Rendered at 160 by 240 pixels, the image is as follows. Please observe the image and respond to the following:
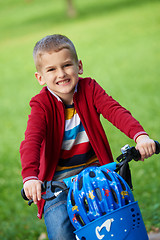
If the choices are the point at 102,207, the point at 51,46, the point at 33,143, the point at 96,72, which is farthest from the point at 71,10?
the point at 102,207

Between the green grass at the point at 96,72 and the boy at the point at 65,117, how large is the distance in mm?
1926

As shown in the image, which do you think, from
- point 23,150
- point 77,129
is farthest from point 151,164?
point 23,150

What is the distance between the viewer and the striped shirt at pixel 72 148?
3.24m

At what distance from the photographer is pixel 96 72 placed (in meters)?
16.4

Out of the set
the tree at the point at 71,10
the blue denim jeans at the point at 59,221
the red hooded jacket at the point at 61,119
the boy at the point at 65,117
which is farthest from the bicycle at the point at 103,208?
the tree at the point at 71,10

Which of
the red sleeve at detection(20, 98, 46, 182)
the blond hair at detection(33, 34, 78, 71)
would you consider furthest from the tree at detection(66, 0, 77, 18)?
the red sleeve at detection(20, 98, 46, 182)

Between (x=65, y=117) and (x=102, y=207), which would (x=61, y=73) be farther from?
(x=102, y=207)

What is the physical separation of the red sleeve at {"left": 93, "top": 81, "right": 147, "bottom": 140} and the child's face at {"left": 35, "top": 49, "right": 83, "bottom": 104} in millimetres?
228

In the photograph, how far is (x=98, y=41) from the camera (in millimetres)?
21781

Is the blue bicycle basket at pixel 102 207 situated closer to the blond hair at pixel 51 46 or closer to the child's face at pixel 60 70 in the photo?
the child's face at pixel 60 70

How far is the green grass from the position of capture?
21.3ft

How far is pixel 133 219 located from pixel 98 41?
2007cm

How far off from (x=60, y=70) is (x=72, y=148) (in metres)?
0.65

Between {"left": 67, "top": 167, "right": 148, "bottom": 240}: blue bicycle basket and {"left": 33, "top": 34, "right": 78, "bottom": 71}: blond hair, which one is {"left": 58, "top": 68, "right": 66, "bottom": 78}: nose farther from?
{"left": 67, "top": 167, "right": 148, "bottom": 240}: blue bicycle basket
